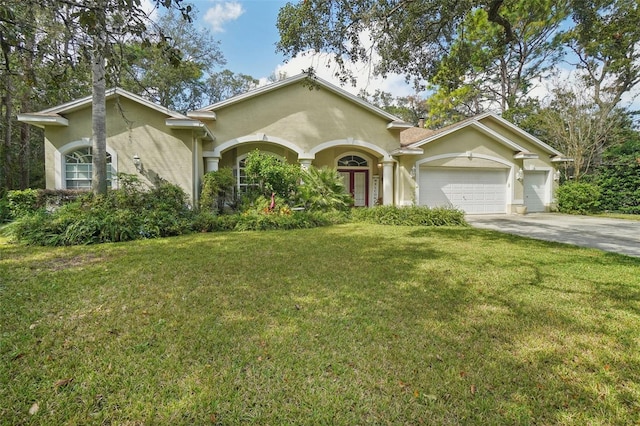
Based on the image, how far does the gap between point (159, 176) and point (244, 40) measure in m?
6.32

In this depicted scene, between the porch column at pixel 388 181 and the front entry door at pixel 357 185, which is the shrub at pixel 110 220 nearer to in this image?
the front entry door at pixel 357 185

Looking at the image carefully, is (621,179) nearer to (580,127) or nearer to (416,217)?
(580,127)

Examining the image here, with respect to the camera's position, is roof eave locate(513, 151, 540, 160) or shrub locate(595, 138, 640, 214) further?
shrub locate(595, 138, 640, 214)

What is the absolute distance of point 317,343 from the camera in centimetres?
289

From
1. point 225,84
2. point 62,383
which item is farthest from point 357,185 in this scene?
point 225,84

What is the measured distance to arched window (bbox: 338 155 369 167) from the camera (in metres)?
15.9

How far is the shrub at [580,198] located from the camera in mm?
15578

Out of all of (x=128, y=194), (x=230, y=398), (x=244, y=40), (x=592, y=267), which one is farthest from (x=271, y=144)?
(x=230, y=398)

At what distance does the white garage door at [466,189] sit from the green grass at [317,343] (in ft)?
30.3

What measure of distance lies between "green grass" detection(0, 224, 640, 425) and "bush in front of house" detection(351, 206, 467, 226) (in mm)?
5484

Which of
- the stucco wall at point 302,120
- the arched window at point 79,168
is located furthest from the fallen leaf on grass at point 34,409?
the stucco wall at point 302,120

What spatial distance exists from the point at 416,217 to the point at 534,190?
32.6 ft

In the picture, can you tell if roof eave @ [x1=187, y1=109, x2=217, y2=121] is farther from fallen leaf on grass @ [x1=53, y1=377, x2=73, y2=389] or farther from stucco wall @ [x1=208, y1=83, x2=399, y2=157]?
fallen leaf on grass @ [x1=53, y1=377, x2=73, y2=389]

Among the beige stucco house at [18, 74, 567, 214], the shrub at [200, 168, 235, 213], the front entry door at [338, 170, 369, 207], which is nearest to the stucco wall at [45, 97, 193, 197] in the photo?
the beige stucco house at [18, 74, 567, 214]
